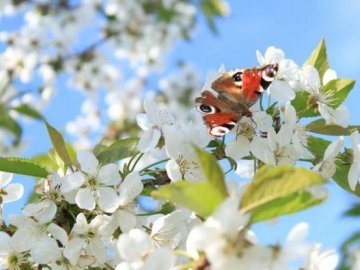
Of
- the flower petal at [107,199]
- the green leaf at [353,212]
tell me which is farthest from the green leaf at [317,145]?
the green leaf at [353,212]

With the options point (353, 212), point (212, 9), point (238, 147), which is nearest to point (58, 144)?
point (238, 147)

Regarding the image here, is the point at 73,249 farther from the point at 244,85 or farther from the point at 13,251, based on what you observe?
the point at 244,85

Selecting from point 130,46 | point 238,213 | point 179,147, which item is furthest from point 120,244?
point 130,46

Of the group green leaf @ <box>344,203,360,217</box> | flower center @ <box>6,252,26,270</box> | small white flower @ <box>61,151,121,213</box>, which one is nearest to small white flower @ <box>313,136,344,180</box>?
small white flower @ <box>61,151,121,213</box>

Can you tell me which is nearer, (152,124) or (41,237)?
(41,237)

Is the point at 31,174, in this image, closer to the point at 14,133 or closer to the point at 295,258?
the point at 295,258

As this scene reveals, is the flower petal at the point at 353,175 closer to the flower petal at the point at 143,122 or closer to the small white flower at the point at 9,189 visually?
the flower petal at the point at 143,122

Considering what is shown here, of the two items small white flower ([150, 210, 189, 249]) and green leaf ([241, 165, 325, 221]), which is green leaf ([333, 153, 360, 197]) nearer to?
small white flower ([150, 210, 189, 249])
